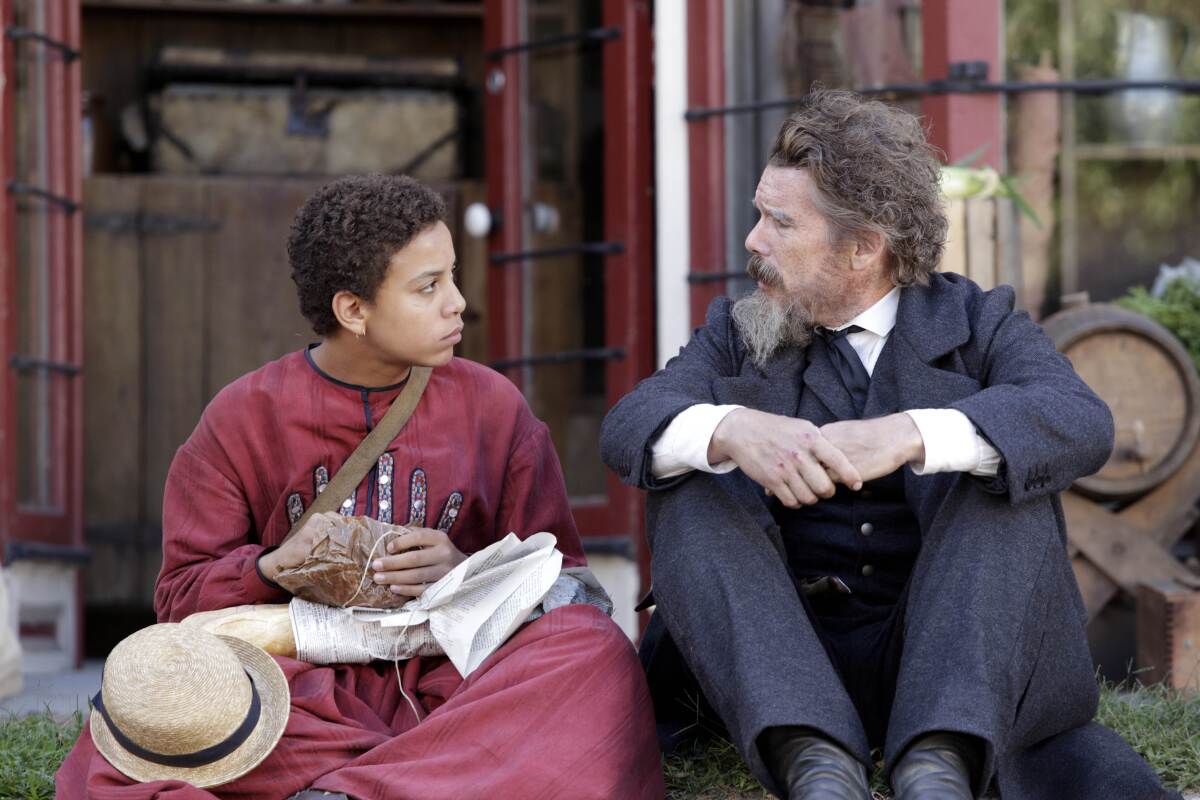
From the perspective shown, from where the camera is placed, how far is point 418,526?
322 centimetres

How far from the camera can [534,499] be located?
334 cm

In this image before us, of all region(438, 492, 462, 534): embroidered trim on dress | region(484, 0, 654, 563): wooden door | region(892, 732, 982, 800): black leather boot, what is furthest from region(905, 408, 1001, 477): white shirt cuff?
region(484, 0, 654, 563): wooden door

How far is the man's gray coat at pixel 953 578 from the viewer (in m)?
2.65

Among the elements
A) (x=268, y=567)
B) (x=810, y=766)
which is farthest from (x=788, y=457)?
(x=268, y=567)

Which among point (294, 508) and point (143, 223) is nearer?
point (294, 508)

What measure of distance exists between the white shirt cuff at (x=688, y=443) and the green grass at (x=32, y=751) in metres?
1.45

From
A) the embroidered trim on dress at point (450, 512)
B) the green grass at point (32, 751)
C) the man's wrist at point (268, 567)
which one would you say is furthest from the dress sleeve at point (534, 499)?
the green grass at point (32, 751)

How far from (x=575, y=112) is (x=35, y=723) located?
289 cm

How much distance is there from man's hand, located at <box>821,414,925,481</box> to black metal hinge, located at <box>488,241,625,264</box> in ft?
9.77

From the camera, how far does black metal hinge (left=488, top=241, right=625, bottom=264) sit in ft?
18.7

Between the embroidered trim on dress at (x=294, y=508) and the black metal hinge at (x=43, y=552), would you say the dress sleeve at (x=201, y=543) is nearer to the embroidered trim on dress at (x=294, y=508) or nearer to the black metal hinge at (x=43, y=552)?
the embroidered trim on dress at (x=294, y=508)

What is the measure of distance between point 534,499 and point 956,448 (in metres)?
0.94

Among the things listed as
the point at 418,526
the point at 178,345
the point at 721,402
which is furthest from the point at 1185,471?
the point at 178,345

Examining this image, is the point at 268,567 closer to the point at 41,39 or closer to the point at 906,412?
the point at 906,412
